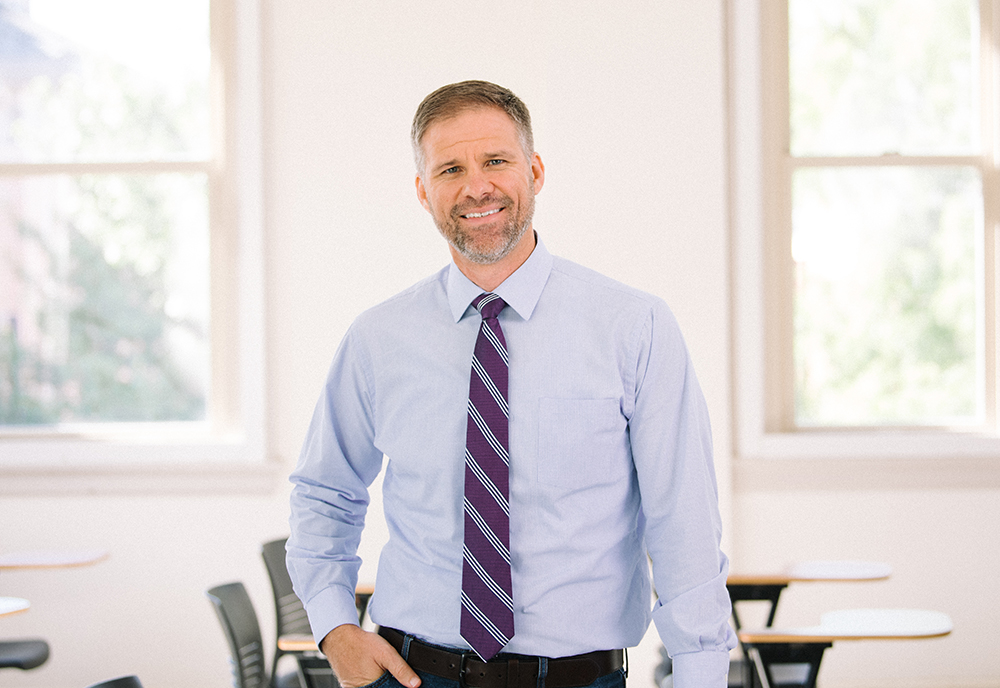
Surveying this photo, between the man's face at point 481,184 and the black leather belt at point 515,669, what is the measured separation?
616mm

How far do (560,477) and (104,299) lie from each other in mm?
2985

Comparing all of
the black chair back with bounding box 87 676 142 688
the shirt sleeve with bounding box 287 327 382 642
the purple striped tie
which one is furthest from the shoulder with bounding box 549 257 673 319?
the black chair back with bounding box 87 676 142 688

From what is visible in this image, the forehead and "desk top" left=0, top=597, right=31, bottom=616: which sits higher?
the forehead

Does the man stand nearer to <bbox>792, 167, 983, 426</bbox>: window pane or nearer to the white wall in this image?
the white wall

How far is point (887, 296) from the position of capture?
12.0ft

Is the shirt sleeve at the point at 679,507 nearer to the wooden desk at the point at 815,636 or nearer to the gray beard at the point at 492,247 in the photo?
the gray beard at the point at 492,247

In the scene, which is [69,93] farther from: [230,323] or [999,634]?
[999,634]

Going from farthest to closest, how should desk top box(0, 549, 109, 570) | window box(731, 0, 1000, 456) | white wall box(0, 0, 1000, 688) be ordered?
window box(731, 0, 1000, 456)
white wall box(0, 0, 1000, 688)
desk top box(0, 549, 109, 570)

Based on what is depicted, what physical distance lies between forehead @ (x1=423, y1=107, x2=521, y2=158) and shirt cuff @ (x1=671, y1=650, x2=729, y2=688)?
32.7 inches

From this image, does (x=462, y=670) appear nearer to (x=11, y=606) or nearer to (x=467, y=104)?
(x=467, y=104)

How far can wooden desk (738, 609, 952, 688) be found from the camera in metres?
2.18

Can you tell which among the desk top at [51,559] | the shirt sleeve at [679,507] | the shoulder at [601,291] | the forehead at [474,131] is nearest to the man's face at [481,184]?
the forehead at [474,131]

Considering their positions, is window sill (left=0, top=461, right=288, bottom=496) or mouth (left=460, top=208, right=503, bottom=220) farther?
window sill (left=0, top=461, right=288, bottom=496)

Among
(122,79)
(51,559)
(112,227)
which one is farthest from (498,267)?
(122,79)
